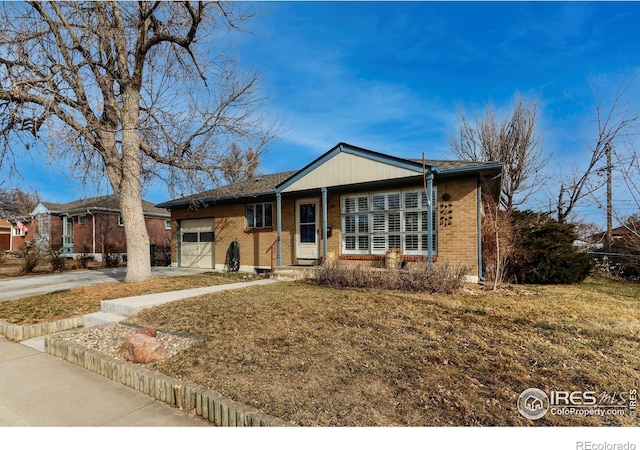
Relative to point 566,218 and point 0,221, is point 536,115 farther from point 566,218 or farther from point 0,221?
point 0,221

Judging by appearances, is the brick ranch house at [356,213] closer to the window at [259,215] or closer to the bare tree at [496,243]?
the window at [259,215]

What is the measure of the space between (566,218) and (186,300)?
20.6 metres

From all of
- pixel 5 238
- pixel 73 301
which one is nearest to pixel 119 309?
pixel 73 301

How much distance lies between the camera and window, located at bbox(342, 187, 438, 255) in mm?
10125

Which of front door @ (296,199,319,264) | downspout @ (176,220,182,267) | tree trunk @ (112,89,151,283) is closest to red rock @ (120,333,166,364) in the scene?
tree trunk @ (112,89,151,283)

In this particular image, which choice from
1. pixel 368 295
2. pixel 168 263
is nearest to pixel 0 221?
pixel 168 263

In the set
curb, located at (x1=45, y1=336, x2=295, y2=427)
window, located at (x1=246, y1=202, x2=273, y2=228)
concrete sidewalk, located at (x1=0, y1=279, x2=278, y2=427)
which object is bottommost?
concrete sidewalk, located at (x1=0, y1=279, x2=278, y2=427)

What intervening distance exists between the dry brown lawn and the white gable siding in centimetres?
454

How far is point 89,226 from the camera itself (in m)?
23.2

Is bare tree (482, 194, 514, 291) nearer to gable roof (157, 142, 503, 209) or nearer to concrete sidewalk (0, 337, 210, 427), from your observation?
gable roof (157, 142, 503, 209)

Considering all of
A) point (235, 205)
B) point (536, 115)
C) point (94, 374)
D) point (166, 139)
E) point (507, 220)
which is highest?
point (536, 115)

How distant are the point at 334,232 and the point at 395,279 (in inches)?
166

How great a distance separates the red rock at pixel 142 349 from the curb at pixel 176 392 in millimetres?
130

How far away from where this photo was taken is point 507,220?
9164 millimetres
